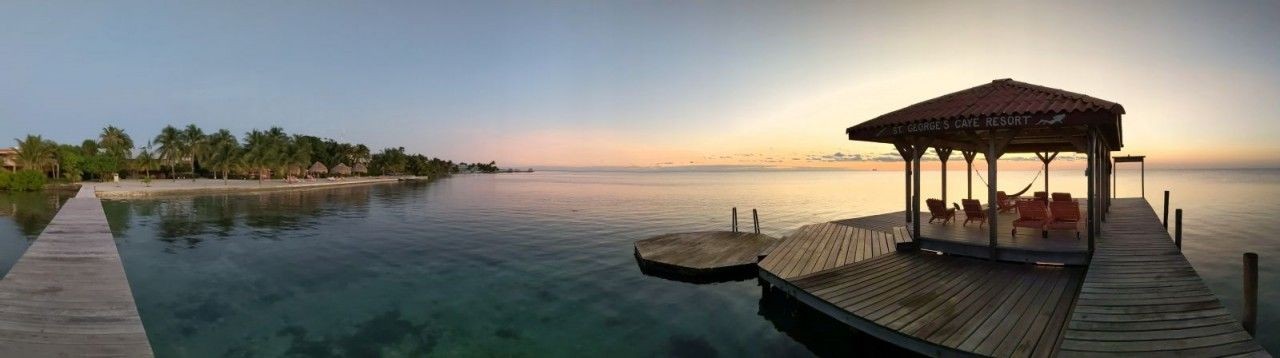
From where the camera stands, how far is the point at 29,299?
318 inches

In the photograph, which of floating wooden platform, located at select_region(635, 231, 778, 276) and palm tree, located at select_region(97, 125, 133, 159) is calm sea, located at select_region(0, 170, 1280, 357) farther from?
palm tree, located at select_region(97, 125, 133, 159)

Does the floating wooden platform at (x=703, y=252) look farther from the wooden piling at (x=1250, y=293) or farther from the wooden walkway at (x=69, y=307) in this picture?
the wooden walkway at (x=69, y=307)

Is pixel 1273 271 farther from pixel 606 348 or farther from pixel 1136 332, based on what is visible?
pixel 606 348

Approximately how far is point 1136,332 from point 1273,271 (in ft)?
47.6

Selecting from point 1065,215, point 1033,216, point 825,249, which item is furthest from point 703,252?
point 1065,215

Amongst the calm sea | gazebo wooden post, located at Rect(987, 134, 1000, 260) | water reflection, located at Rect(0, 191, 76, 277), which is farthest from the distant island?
gazebo wooden post, located at Rect(987, 134, 1000, 260)

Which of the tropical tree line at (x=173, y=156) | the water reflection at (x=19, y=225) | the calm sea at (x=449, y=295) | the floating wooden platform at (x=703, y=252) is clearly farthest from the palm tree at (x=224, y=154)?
the floating wooden platform at (x=703, y=252)

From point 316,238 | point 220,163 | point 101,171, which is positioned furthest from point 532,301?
point 101,171

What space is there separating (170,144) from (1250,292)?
8741 cm

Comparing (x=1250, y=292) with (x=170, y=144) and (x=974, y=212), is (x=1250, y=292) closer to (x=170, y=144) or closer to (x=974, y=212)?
(x=974, y=212)

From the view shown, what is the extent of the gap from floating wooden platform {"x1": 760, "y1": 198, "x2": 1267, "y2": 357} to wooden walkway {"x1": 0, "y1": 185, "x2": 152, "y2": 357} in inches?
362

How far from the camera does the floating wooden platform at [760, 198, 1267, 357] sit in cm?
477

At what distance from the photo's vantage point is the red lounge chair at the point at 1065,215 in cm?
936

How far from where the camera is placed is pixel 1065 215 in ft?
31.2
